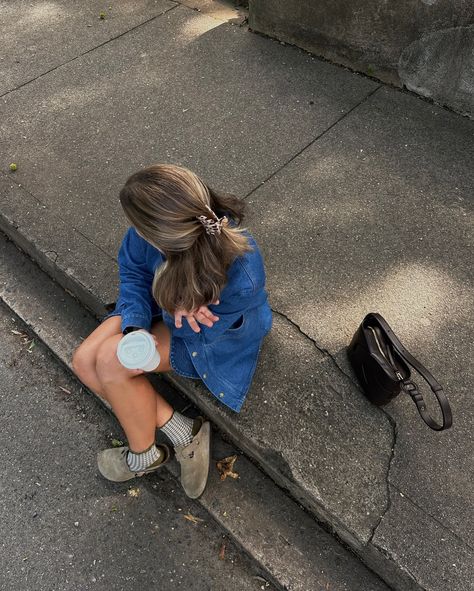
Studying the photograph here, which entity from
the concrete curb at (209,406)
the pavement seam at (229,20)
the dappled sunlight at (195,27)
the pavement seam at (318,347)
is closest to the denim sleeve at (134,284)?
the concrete curb at (209,406)

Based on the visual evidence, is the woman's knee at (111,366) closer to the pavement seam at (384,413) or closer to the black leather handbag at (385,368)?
the pavement seam at (384,413)

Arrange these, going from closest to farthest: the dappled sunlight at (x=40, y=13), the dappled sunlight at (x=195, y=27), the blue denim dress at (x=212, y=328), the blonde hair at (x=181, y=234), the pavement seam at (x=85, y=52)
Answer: the blonde hair at (x=181, y=234) < the blue denim dress at (x=212, y=328) < the pavement seam at (x=85, y=52) < the dappled sunlight at (x=195, y=27) < the dappled sunlight at (x=40, y=13)

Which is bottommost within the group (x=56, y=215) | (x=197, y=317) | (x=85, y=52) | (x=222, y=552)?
(x=222, y=552)

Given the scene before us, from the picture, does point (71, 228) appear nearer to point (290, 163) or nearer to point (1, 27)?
point (290, 163)

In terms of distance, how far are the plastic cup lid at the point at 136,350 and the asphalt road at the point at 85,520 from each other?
70 cm

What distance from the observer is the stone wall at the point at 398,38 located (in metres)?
2.93

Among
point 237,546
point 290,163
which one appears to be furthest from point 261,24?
point 237,546

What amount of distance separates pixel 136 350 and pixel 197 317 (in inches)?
10.3

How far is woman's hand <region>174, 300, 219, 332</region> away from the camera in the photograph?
1.74 m

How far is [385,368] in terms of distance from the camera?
1870 millimetres

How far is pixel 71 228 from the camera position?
9.23ft

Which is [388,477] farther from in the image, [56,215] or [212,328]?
[56,215]

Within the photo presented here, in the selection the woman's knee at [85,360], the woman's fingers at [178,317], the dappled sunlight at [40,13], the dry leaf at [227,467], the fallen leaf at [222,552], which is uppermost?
the dappled sunlight at [40,13]

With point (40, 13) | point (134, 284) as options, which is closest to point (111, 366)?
point (134, 284)
